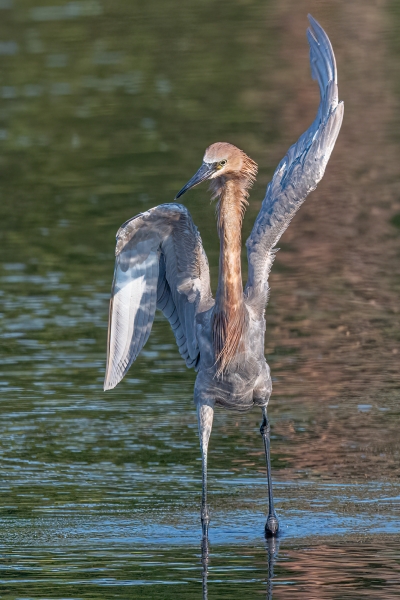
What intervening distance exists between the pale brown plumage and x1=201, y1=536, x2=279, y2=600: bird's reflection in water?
134 centimetres

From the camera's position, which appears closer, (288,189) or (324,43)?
(288,189)

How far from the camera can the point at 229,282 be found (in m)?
10.2

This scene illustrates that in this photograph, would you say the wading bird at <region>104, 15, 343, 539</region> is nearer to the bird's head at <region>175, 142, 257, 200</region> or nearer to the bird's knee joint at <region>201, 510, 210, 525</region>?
the bird's head at <region>175, 142, 257, 200</region>

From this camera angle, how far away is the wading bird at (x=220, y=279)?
10.2m

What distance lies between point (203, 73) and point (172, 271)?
18.6m

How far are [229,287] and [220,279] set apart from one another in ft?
0.28

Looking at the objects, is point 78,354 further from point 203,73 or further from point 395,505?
point 203,73

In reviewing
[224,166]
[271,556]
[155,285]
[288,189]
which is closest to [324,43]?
[288,189]

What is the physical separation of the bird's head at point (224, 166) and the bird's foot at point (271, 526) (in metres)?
2.23

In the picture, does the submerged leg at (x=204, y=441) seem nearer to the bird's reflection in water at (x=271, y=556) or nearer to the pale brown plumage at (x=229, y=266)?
the pale brown plumage at (x=229, y=266)

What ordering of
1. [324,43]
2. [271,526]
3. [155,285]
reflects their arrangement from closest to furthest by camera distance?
[271,526]
[155,285]
[324,43]

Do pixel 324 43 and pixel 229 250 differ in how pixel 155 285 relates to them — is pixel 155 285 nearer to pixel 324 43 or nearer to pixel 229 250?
pixel 229 250

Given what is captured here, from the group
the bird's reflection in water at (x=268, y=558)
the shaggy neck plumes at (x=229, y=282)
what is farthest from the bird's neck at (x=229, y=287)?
the bird's reflection in water at (x=268, y=558)

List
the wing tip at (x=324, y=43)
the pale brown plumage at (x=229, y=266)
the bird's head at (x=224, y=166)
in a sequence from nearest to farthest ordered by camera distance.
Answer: the bird's head at (x=224, y=166), the pale brown plumage at (x=229, y=266), the wing tip at (x=324, y=43)
